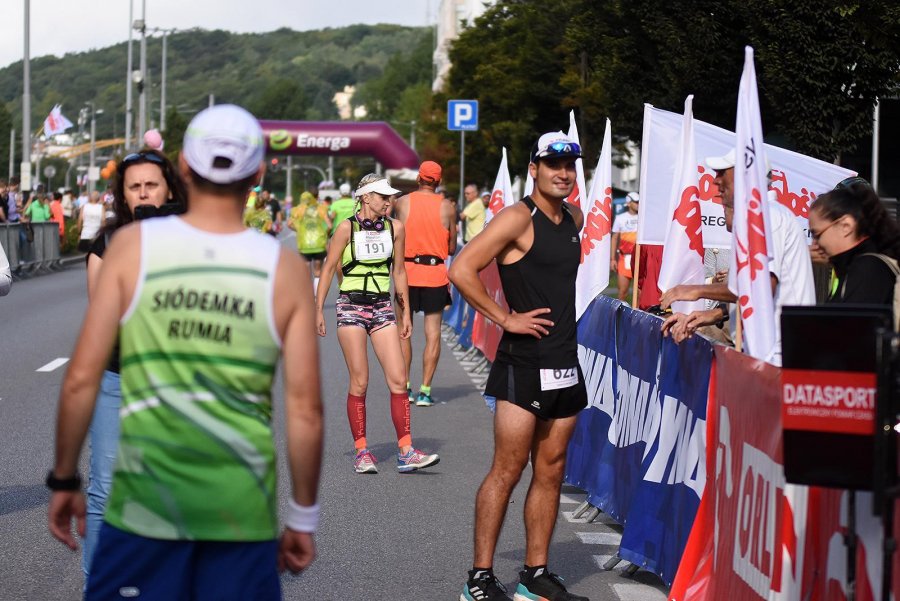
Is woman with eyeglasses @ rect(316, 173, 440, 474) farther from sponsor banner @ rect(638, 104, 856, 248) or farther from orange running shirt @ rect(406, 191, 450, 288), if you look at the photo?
orange running shirt @ rect(406, 191, 450, 288)

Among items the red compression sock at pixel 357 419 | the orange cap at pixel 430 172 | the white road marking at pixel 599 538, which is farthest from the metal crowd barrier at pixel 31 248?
the white road marking at pixel 599 538

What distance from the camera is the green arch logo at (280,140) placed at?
58.2 m

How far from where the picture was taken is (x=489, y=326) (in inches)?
631

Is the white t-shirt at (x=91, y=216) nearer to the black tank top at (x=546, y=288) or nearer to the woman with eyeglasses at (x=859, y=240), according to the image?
the black tank top at (x=546, y=288)

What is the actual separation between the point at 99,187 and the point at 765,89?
11752cm

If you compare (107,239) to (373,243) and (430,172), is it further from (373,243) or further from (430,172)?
(430,172)

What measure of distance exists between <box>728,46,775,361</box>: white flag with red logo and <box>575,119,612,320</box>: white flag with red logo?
2630 mm

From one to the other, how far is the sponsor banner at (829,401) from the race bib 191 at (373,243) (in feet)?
19.9

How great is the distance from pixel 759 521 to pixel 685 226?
3.14 metres

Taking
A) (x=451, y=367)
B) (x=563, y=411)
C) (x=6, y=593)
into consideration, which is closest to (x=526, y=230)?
(x=563, y=411)

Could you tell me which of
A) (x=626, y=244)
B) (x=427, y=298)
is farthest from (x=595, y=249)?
(x=626, y=244)

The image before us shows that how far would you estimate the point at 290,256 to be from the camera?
3674 mm

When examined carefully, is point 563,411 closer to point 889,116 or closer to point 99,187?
point 889,116

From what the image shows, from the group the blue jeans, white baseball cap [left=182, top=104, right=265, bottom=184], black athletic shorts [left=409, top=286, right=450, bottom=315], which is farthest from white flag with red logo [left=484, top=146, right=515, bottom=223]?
white baseball cap [left=182, top=104, right=265, bottom=184]
